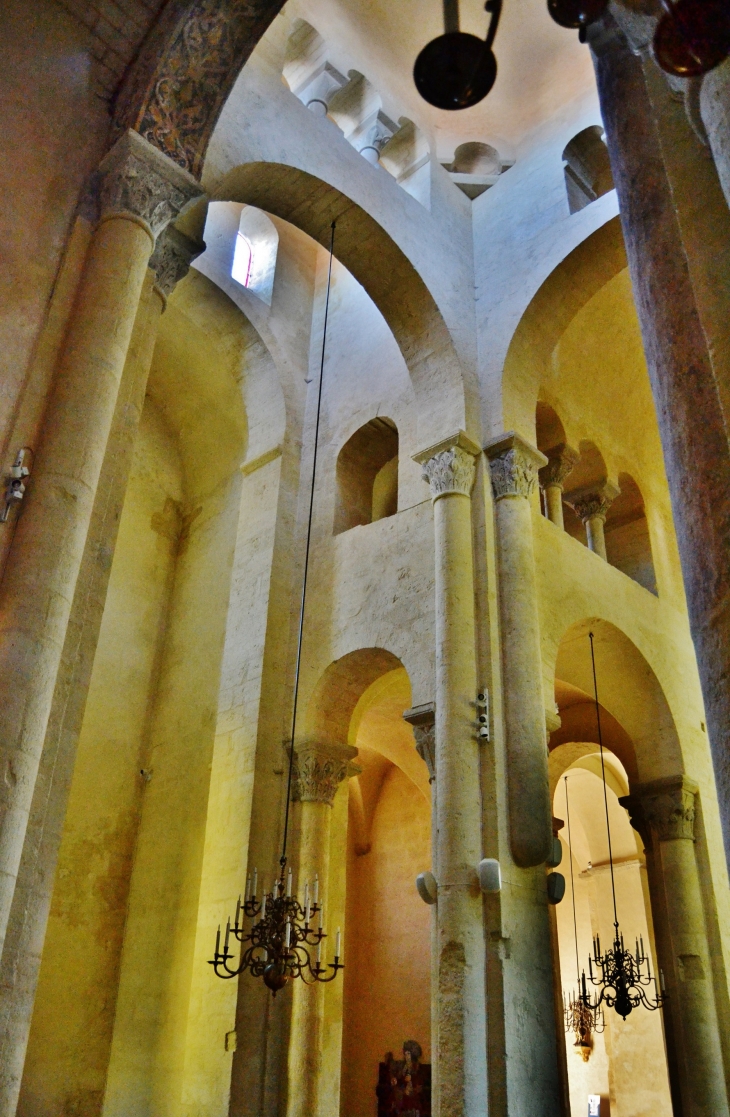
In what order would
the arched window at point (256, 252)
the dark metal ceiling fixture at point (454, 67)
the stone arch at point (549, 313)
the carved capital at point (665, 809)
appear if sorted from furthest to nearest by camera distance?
the arched window at point (256, 252), the carved capital at point (665, 809), the stone arch at point (549, 313), the dark metal ceiling fixture at point (454, 67)

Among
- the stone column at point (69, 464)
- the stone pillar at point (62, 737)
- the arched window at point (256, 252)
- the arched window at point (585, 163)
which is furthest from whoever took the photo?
the arched window at point (256, 252)

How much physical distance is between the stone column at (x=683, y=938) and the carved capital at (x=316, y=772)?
3.91m

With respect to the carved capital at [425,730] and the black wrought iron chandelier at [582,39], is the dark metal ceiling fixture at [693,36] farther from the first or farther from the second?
the carved capital at [425,730]

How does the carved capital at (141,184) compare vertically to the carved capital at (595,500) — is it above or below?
below

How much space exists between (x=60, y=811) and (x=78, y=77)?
476cm

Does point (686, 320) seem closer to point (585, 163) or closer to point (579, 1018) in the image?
point (585, 163)

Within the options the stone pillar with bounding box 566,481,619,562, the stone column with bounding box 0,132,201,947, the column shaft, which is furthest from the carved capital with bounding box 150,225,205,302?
the stone pillar with bounding box 566,481,619,562

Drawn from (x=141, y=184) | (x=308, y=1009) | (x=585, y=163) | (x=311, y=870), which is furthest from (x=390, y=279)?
(x=308, y=1009)

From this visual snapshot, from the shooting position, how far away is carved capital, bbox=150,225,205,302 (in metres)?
6.48

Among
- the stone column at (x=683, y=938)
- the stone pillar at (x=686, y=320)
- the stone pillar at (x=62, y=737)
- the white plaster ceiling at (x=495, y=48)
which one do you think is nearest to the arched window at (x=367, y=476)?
the white plaster ceiling at (x=495, y=48)

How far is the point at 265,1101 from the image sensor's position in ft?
26.9

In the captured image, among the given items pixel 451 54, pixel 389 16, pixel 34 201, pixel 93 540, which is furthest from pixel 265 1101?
pixel 389 16

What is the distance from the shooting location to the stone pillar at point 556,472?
1113 centimetres

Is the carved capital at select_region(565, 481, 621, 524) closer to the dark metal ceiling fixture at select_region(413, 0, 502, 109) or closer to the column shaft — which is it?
the column shaft
